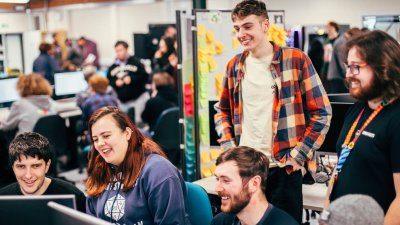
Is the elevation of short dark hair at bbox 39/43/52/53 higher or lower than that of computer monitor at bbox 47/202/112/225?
higher

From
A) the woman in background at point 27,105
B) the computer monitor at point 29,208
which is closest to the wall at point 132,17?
the woman in background at point 27,105

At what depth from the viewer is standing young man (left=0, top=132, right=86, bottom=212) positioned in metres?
2.52

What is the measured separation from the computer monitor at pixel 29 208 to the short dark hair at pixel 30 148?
835 millimetres

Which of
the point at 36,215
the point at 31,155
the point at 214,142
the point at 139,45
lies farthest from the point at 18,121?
the point at 139,45

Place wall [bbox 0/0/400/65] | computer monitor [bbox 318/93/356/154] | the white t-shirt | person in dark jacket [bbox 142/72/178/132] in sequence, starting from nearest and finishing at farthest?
the white t-shirt, computer monitor [bbox 318/93/356/154], person in dark jacket [bbox 142/72/178/132], wall [bbox 0/0/400/65]

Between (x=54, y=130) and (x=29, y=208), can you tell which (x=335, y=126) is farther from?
(x=54, y=130)

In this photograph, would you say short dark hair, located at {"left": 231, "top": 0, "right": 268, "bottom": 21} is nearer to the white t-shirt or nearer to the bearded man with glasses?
the white t-shirt

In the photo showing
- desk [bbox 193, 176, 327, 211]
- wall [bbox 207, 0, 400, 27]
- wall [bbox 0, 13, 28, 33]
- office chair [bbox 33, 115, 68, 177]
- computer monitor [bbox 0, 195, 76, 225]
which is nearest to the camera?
computer monitor [bbox 0, 195, 76, 225]

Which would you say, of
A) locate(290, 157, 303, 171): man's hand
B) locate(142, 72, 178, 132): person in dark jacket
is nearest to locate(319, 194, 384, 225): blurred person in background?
locate(290, 157, 303, 171): man's hand

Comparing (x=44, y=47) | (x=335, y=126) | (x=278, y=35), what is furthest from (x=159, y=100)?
(x=44, y=47)

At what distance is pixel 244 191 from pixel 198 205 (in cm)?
48

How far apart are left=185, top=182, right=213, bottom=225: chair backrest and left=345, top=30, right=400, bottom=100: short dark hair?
0.94m

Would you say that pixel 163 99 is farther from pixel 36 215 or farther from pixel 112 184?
pixel 36 215

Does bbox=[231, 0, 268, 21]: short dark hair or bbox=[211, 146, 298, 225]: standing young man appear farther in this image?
bbox=[231, 0, 268, 21]: short dark hair
